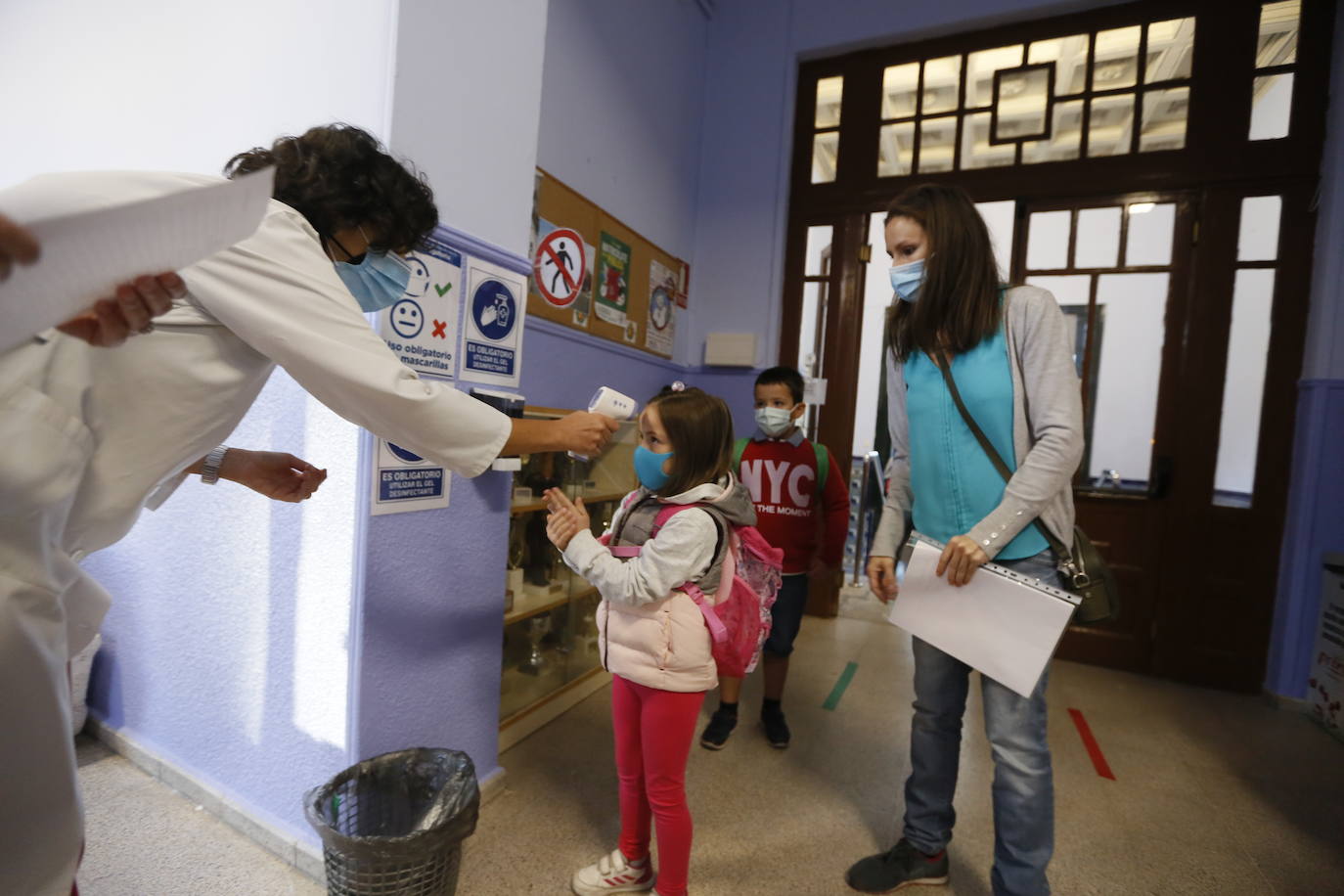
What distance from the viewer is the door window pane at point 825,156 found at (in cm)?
370

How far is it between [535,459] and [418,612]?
0.92m

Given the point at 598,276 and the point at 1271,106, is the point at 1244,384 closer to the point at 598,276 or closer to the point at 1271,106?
the point at 1271,106

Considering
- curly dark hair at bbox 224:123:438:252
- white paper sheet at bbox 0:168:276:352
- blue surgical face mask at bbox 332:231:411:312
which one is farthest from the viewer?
blue surgical face mask at bbox 332:231:411:312

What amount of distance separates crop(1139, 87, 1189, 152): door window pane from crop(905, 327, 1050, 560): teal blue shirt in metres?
2.82

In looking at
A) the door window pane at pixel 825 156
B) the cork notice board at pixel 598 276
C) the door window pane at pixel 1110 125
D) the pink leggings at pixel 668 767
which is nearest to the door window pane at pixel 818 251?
the door window pane at pixel 825 156

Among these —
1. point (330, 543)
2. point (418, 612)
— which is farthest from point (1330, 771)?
point (330, 543)

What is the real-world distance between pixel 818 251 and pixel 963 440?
2.80m

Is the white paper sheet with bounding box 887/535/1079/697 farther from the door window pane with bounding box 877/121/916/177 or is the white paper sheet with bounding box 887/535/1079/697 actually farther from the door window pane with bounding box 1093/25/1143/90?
the door window pane with bounding box 1093/25/1143/90

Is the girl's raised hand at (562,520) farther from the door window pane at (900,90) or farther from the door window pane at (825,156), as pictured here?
the door window pane at (900,90)

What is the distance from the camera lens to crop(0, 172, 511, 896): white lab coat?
623 mm

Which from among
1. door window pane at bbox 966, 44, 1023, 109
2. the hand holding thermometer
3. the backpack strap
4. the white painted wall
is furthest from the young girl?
door window pane at bbox 966, 44, 1023, 109

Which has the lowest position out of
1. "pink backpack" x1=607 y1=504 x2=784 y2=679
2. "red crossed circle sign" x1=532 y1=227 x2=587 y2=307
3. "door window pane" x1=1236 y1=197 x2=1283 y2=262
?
"pink backpack" x1=607 y1=504 x2=784 y2=679

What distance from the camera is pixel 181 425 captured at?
773mm

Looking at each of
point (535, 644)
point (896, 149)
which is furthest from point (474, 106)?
point (896, 149)
